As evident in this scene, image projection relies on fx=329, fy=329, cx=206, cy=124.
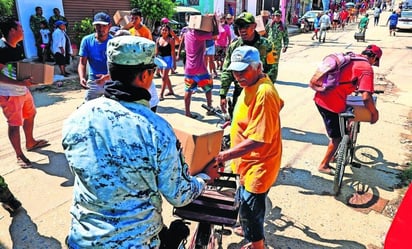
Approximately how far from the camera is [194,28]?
5.92m

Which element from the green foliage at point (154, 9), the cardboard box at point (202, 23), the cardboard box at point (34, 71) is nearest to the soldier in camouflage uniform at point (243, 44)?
the cardboard box at point (202, 23)

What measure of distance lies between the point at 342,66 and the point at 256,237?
2326 millimetres

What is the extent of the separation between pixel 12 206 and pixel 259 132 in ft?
9.02

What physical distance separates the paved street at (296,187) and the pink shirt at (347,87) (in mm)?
1004

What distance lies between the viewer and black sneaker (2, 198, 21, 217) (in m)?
3.36

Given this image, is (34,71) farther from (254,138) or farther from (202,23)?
(254,138)

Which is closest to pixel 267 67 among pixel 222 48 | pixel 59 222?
pixel 59 222

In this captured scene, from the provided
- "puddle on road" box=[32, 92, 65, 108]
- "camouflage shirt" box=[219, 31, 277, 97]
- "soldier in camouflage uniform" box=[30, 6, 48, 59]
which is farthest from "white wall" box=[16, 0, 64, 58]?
"camouflage shirt" box=[219, 31, 277, 97]

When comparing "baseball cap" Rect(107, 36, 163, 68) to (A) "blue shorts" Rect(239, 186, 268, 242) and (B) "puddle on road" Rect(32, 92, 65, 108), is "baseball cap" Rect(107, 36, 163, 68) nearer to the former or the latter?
(A) "blue shorts" Rect(239, 186, 268, 242)

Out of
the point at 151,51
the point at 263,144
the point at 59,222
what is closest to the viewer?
the point at 151,51

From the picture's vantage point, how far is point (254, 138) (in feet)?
7.29

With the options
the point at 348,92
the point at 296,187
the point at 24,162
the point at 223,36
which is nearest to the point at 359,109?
the point at 348,92

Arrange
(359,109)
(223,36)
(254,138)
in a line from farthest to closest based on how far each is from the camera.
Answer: (223,36)
(359,109)
(254,138)

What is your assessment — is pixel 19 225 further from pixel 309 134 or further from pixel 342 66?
pixel 309 134
